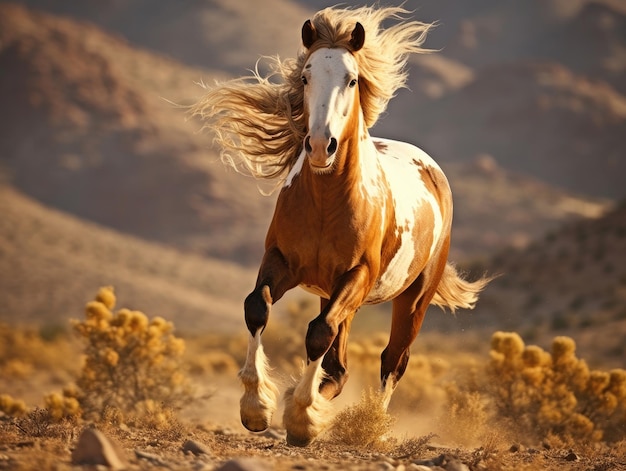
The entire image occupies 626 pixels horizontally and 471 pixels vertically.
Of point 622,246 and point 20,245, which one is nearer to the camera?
point 622,246

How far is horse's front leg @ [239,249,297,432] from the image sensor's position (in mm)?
6152

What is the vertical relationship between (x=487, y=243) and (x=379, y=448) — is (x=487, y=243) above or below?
above

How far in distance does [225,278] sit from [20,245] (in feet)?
38.3

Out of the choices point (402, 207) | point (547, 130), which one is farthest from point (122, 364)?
point (547, 130)

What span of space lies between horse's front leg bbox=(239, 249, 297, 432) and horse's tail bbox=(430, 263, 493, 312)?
3240 mm

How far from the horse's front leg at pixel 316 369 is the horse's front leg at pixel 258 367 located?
16 cm

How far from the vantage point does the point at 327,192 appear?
6.40 m

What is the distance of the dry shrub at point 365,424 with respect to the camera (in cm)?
A: 745

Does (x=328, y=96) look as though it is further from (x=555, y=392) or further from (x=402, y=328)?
(x=555, y=392)

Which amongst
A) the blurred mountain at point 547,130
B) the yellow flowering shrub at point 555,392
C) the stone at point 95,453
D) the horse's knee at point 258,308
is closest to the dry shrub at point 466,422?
the yellow flowering shrub at point 555,392

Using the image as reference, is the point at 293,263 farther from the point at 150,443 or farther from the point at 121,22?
the point at 121,22

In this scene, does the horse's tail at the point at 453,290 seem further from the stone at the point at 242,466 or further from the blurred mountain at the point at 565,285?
Answer: the blurred mountain at the point at 565,285

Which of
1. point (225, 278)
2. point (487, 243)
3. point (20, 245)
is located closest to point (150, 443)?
point (20, 245)

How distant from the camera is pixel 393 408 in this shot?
39.4 ft
